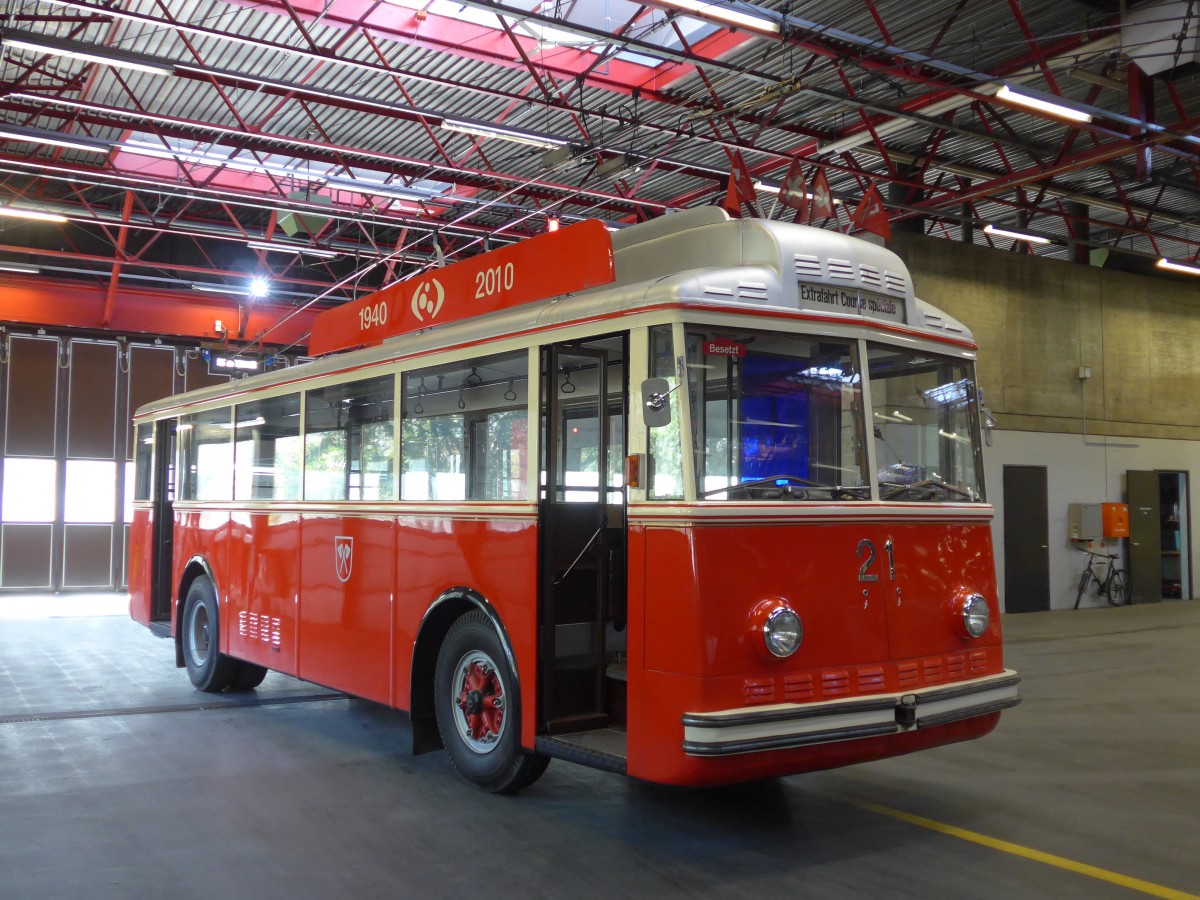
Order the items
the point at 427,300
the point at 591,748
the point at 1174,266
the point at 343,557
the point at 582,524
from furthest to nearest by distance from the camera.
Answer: the point at 1174,266 → the point at 343,557 → the point at 427,300 → the point at 582,524 → the point at 591,748

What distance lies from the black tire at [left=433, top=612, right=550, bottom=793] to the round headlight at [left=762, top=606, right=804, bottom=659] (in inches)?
65.6

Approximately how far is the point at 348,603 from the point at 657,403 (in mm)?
3737

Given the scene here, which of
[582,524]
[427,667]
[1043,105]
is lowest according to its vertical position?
[427,667]

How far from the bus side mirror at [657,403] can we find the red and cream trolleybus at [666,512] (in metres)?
0.01

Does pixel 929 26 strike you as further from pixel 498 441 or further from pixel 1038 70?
pixel 498 441

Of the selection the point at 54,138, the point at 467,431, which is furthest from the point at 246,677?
the point at 54,138

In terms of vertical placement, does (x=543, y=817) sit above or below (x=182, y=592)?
below

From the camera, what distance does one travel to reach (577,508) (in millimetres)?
6277

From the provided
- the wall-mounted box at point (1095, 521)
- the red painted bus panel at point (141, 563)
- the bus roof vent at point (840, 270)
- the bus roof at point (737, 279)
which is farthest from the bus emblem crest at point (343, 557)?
the wall-mounted box at point (1095, 521)

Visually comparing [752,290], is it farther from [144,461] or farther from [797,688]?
[144,461]

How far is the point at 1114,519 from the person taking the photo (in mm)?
19625

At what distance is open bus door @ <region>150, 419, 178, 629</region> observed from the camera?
1187 centimetres

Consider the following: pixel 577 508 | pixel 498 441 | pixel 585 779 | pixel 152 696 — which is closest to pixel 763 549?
pixel 577 508

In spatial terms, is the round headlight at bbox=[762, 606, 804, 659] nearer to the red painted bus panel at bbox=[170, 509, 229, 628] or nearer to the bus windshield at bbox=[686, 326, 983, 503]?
the bus windshield at bbox=[686, 326, 983, 503]
